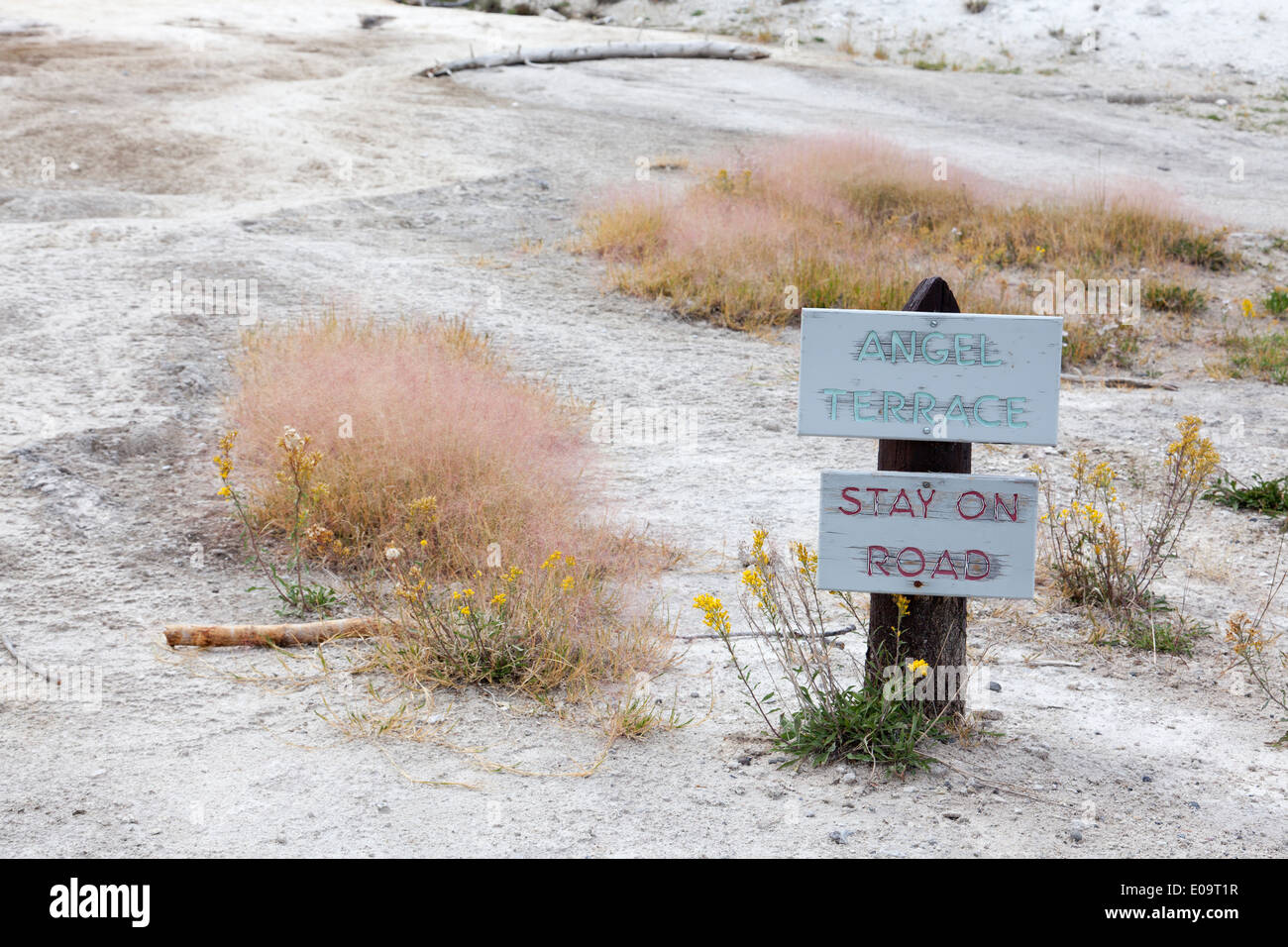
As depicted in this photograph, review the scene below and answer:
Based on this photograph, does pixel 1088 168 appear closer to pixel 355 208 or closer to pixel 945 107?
pixel 945 107

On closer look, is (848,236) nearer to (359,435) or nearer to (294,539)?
(359,435)

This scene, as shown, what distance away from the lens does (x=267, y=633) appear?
4.01 m

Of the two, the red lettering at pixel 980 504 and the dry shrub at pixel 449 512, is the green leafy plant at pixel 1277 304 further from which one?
the red lettering at pixel 980 504

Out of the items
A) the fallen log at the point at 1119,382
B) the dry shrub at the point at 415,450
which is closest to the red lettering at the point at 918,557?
the dry shrub at the point at 415,450

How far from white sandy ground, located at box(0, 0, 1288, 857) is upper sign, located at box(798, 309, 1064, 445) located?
3.34 feet

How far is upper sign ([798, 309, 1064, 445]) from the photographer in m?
3.03

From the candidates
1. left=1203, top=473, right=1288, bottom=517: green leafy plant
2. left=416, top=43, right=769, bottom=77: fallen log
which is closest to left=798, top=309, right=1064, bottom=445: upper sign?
left=1203, top=473, right=1288, bottom=517: green leafy plant

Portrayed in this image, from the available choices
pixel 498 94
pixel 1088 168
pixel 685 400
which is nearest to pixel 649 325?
pixel 685 400

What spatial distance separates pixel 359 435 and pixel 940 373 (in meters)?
2.97

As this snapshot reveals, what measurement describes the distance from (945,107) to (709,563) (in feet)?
46.6

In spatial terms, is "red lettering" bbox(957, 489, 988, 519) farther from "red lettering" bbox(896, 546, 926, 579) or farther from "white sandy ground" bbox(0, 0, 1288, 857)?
"white sandy ground" bbox(0, 0, 1288, 857)

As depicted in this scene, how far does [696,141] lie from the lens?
1438 centimetres

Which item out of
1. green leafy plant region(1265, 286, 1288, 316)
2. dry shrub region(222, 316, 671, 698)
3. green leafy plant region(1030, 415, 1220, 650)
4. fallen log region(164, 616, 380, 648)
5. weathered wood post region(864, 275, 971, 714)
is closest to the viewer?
weathered wood post region(864, 275, 971, 714)

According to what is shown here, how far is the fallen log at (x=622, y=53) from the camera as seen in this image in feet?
60.7
